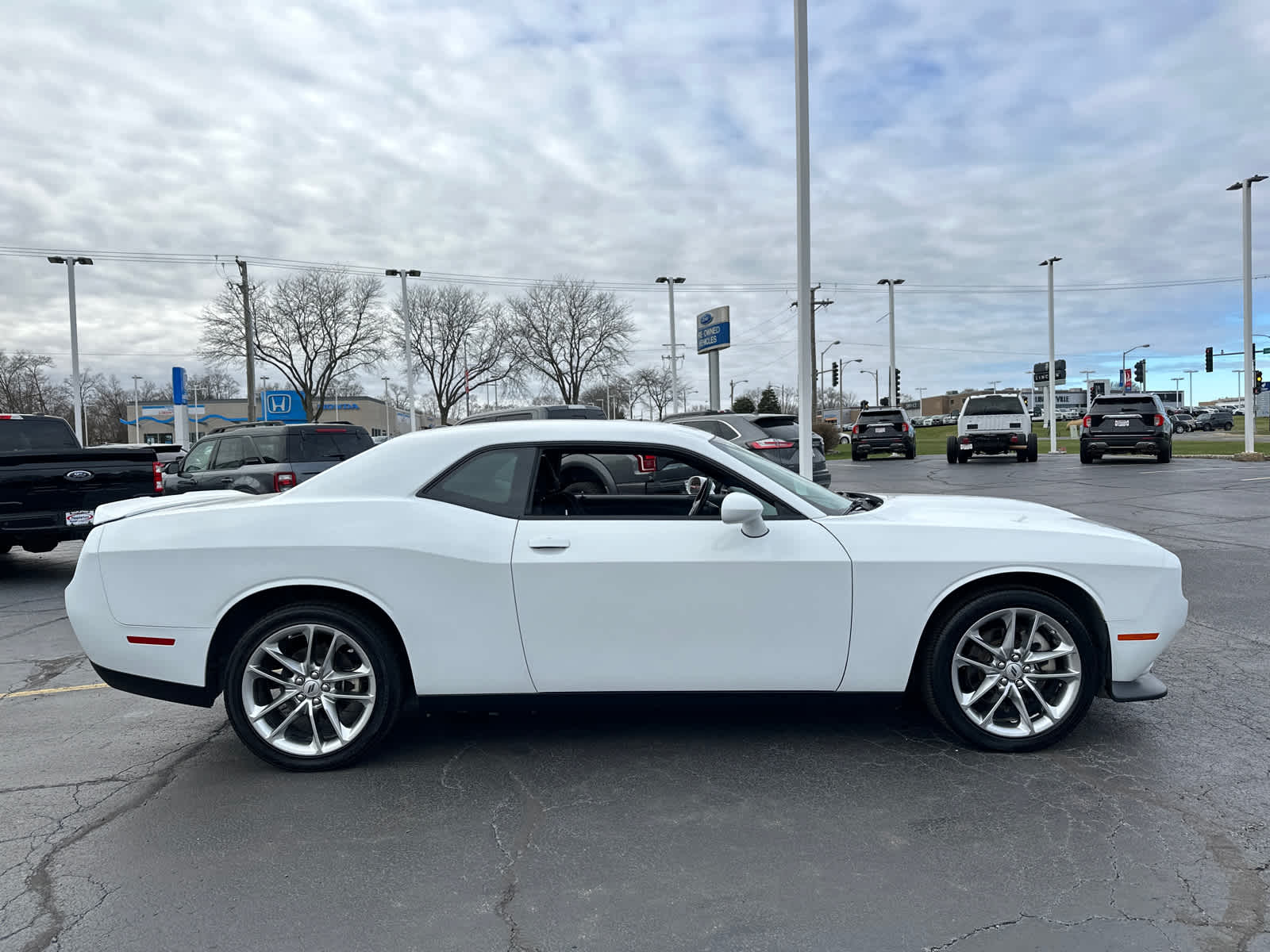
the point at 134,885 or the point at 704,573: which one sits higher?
the point at 704,573

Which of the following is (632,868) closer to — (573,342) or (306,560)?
(306,560)

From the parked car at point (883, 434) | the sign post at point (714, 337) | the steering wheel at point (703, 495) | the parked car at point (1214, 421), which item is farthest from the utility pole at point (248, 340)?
the parked car at point (1214, 421)

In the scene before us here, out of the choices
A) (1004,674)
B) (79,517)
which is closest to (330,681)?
(1004,674)

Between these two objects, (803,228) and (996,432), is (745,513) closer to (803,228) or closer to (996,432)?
(803,228)

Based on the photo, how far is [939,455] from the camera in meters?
32.6

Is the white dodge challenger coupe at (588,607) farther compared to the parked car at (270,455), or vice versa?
the parked car at (270,455)

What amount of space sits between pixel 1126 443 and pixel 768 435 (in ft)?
42.1

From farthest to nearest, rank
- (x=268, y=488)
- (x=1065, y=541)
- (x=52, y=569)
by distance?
1. (x=268, y=488)
2. (x=52, y=569)
3. (x=1065, y=541)

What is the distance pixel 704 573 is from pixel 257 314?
165 feet

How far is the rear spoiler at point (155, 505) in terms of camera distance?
4.02 metres

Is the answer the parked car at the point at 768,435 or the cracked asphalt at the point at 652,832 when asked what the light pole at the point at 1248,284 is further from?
the cracked asphalt at the point at 652,832

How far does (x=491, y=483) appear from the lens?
380cm

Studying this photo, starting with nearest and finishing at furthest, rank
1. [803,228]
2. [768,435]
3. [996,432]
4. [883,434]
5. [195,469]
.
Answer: [803,228]
[195,469]
[768,435]
[996,432]
[883,434]

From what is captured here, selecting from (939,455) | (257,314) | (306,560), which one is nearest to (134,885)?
(306,560)
